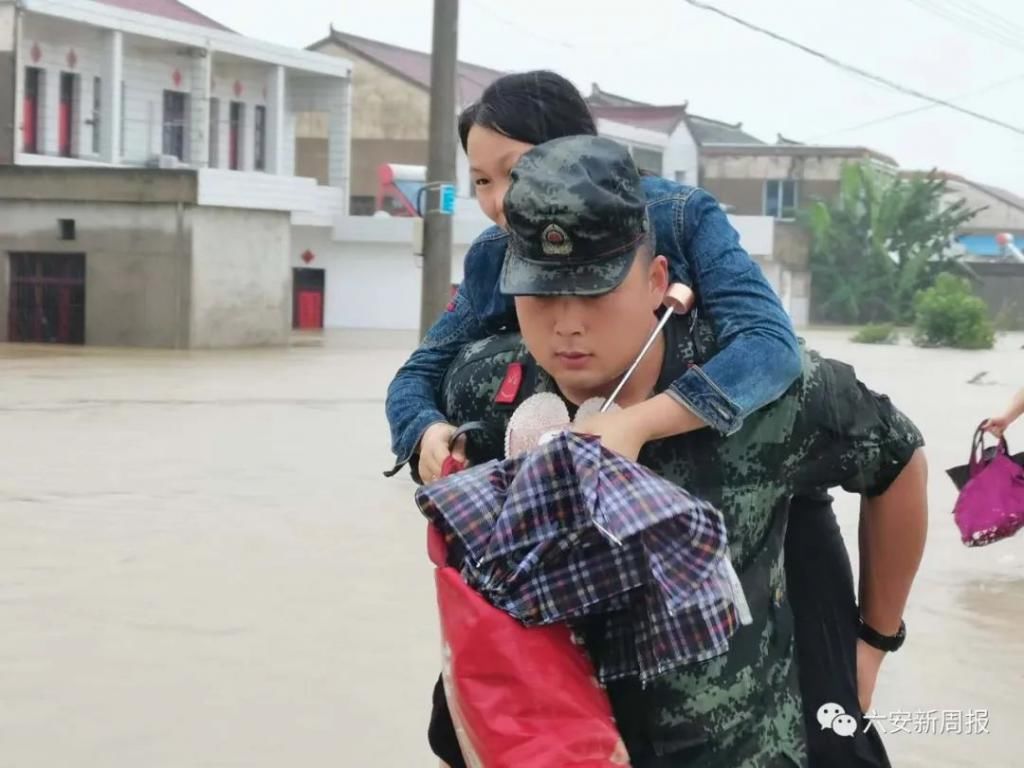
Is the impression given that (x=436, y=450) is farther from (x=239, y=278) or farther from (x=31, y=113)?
(x=31, y=113)

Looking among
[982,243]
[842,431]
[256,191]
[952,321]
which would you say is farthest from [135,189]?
[982,243]

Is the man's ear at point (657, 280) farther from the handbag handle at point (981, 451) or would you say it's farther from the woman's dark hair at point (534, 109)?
the handbag handle at point (981, 451)

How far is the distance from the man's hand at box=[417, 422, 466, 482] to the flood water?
2.87 m

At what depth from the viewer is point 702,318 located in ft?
→ 7.36

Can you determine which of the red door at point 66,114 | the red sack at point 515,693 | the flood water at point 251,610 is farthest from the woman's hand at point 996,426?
the red door at point 66,114

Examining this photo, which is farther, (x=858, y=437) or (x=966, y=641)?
(x=966, y=641)

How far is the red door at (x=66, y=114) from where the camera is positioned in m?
31.4

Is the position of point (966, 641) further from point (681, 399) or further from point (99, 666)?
point (681, 399)

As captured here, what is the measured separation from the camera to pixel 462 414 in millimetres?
2326

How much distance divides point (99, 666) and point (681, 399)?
14.3 feet

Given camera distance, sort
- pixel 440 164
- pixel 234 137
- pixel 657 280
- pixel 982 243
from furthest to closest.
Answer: pixel 982 243 → pixel 234 137 → pixel 440 164 → pixel 657 280

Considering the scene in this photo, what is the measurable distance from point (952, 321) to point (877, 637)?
34.1 meters

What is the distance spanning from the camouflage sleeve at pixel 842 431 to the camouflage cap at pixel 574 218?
1.15ft

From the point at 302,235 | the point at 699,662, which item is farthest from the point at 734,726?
the point at 302,235
